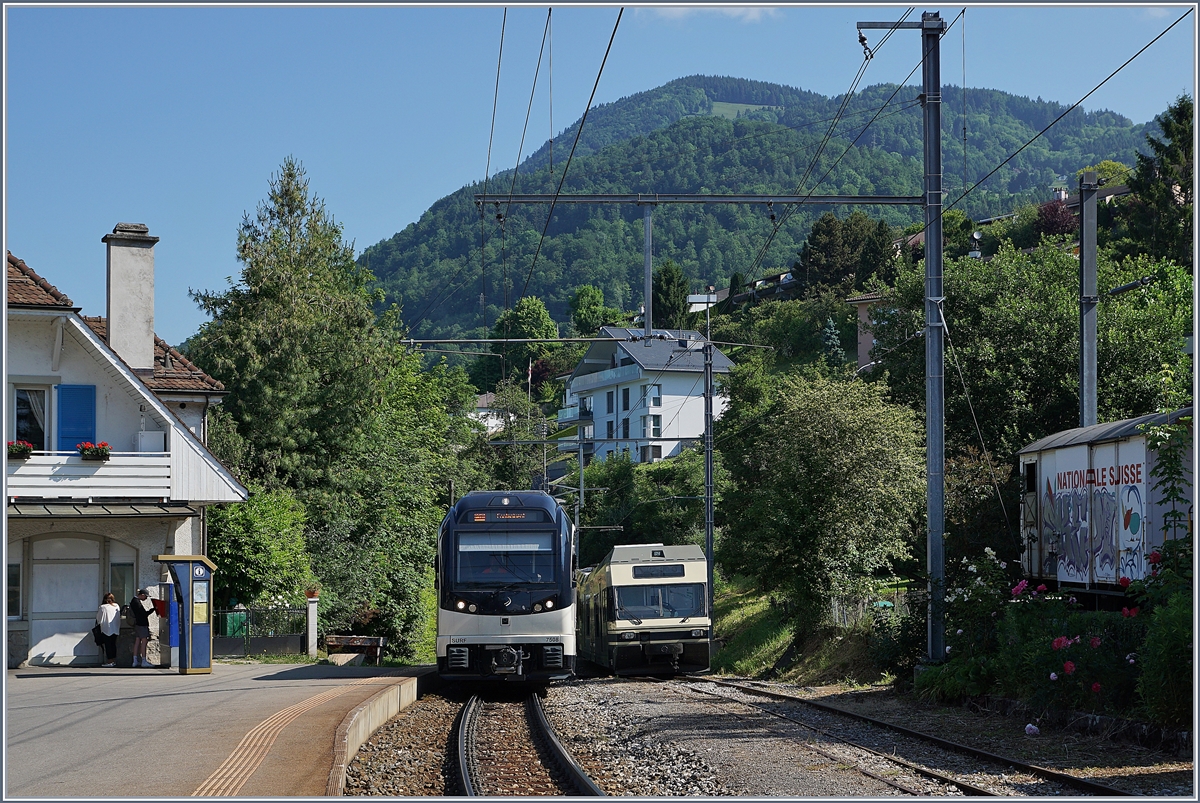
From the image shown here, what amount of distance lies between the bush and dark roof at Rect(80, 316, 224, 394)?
22.4m

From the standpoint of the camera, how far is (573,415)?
94312mm

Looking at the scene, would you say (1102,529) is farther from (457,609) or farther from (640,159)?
(640,159)

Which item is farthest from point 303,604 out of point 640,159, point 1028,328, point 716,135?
point 716,135

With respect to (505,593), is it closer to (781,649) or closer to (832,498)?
(832,498)

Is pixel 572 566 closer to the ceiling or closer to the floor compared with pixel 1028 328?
closer to the floor

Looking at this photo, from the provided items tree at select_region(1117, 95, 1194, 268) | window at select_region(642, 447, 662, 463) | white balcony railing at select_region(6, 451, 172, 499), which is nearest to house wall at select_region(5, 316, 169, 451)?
white balcony railing at select_region(6, 451, 172, 499)

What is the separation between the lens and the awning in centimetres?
2296

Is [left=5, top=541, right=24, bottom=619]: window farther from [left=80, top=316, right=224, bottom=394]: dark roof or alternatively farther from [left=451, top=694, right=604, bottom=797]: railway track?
[left=451, top=694, right=604, bottom=797]: railway track

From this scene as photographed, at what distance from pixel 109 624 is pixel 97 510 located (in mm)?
2525

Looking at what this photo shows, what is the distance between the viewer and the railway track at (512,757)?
35.9 feet

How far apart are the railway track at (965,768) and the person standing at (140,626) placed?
43.7ft

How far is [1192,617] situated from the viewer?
1123 cm

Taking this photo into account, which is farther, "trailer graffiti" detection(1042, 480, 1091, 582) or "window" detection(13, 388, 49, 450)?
"window" detection(13, 388, 49, 450)

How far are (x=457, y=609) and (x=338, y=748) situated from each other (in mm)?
8667
